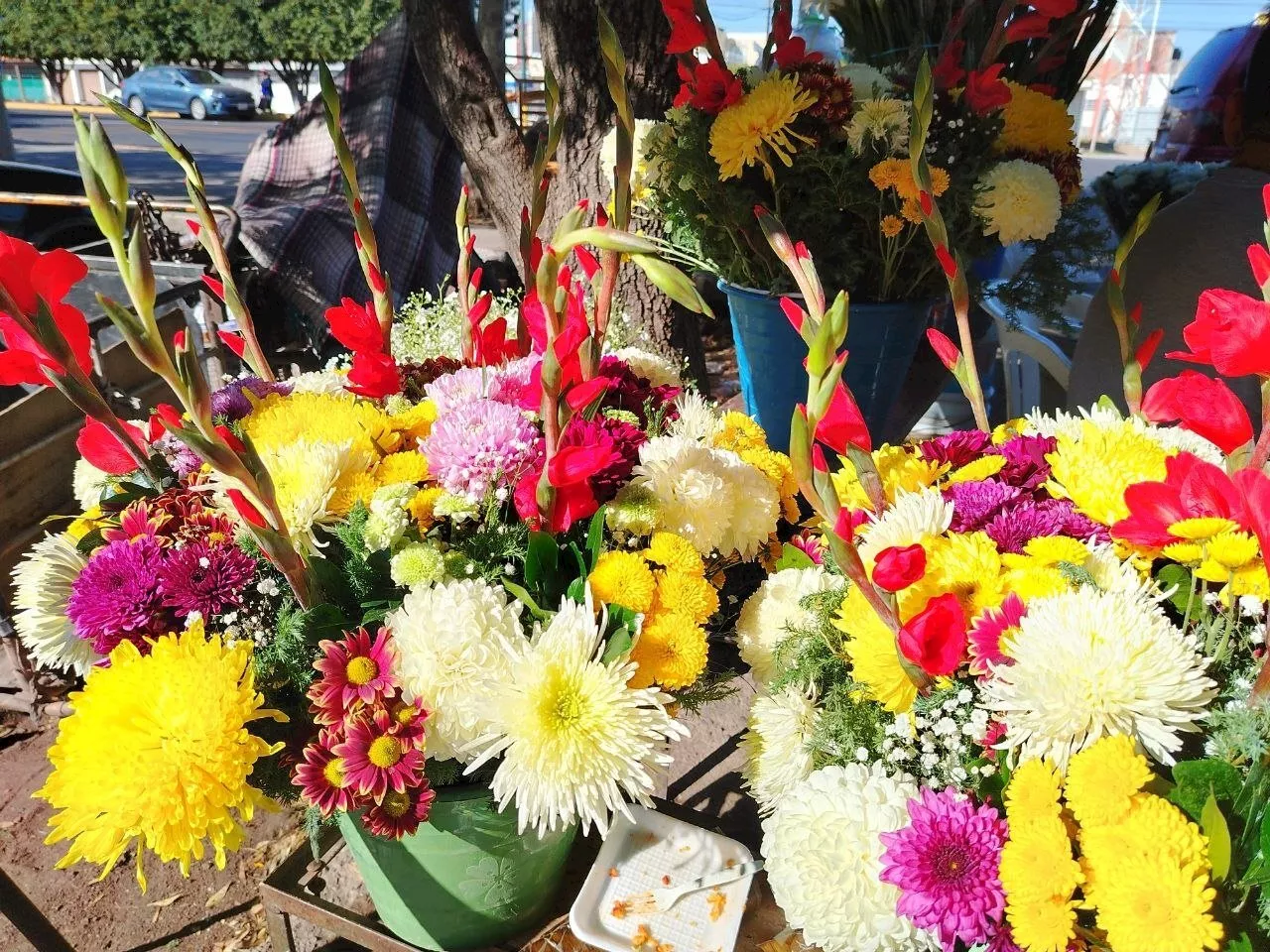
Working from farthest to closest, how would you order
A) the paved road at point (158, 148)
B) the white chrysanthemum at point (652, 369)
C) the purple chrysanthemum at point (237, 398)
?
the paved road at point (158, 148) → the white chrysanthemum at point (652, 369) → the purple chrysanthemum at point (237, 398)

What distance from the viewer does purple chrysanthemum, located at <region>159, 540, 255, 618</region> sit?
0.76 m

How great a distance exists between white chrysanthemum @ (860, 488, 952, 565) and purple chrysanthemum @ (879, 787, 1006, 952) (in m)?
0.22

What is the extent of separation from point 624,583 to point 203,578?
392 millimetres

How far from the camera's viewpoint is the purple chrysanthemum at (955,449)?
2.98 feet

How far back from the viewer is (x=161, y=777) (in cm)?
64

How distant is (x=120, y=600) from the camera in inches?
29.6

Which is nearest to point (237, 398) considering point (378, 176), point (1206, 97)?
point (1206, 97)

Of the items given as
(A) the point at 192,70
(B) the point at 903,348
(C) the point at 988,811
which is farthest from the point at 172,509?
(A) the point at 192,70

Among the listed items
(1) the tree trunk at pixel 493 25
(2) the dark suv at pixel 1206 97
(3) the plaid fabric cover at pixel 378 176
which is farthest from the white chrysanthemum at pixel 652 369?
(1) the tree trunk at pixel 493 25

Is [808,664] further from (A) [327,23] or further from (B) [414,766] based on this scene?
→ (A) [327,23]

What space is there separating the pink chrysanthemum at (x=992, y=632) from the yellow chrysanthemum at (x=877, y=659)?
57mm

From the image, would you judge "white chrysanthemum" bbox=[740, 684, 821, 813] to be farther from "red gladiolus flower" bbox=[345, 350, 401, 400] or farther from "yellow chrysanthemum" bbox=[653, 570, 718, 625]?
"red gladiolus flower" bbox=[345, 350, 401, 400]

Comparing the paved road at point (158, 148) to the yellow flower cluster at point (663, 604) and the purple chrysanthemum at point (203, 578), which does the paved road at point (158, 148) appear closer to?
the purple chrysanthemum at point (203, 578)

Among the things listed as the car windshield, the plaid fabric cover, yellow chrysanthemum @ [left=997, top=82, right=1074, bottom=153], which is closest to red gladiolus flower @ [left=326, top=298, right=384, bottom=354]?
yellow chrysanthemum @ [left=997, top=82, right=1074, bottom=153]
